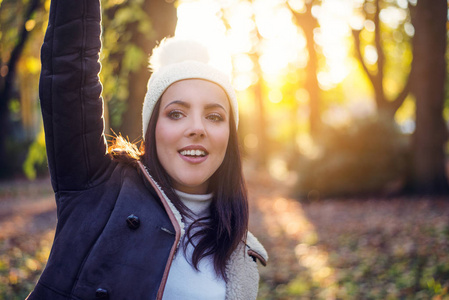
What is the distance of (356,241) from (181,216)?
640cm

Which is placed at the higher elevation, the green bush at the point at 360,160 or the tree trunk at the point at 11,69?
the green bush at the point at 360,160

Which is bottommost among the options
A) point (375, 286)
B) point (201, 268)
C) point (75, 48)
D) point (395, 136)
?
point (201, 268)

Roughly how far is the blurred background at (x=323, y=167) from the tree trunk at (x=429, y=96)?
0.09 feet

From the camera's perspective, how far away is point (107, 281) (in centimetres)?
166

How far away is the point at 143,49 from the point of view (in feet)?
12.2

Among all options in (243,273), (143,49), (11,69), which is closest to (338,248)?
(143,49)

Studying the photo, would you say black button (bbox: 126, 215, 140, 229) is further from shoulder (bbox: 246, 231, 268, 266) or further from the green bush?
the green bush

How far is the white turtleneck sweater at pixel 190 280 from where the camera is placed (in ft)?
6.02

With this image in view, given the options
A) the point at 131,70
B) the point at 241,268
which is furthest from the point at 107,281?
the point at 131,70

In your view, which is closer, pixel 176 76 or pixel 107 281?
pixel 107 281

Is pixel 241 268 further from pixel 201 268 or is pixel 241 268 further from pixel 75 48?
pixel 75 48

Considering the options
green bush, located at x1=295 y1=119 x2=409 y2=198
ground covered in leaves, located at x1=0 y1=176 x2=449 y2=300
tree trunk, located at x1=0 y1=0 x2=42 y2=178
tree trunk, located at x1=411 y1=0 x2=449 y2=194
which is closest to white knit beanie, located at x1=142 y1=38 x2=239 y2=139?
tree trunk, located at x1=0 y1=0 x2=42 y2=178

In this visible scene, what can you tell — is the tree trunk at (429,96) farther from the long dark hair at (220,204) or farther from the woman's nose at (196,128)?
the woman's nose at (196,128)

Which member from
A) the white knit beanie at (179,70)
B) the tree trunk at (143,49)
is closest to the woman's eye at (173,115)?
the white knit beanie at (179,70)
